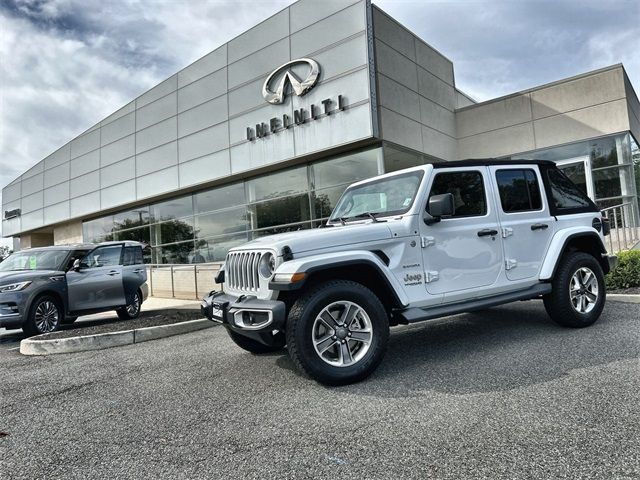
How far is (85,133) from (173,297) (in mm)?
12120

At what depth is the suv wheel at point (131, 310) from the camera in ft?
32.1

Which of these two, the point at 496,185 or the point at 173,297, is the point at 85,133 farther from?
the point at 496,185

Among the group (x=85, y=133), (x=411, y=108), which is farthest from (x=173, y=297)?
(x=85, y=133)

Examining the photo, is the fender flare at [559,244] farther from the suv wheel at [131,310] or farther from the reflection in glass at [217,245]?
the reflection in glass at [217,245]

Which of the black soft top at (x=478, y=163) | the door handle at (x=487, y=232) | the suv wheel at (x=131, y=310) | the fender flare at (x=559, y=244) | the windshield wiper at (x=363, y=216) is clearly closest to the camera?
the windshield wiper at (x=363, y=216)

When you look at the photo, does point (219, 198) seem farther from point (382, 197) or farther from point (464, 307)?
point (464, 307)

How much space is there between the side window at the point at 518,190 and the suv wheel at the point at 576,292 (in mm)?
792

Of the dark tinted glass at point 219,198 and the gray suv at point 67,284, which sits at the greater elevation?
the dark tinted glass at point 219,198

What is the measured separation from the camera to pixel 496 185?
4949 millimetres

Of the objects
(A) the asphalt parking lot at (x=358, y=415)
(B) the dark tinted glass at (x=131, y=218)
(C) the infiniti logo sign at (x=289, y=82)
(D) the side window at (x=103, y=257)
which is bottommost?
(A) the asphalt parking lot at (x=358, y=415)

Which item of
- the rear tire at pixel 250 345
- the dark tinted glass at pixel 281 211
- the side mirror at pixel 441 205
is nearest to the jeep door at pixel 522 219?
the side mirror at pixel 441 205

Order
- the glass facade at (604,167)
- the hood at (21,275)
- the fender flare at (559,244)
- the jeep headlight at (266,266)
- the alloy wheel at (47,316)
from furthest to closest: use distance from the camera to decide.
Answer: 1. the glass facade at (604,167)
2. the alloy wheel at (47,316)
3. the hood at (21,275)
4. the fender flare at (559,244)
5. the jeep headlight at (266,266)

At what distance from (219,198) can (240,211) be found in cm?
137

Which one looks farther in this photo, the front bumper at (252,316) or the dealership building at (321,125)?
the dealership building at (321,125)
